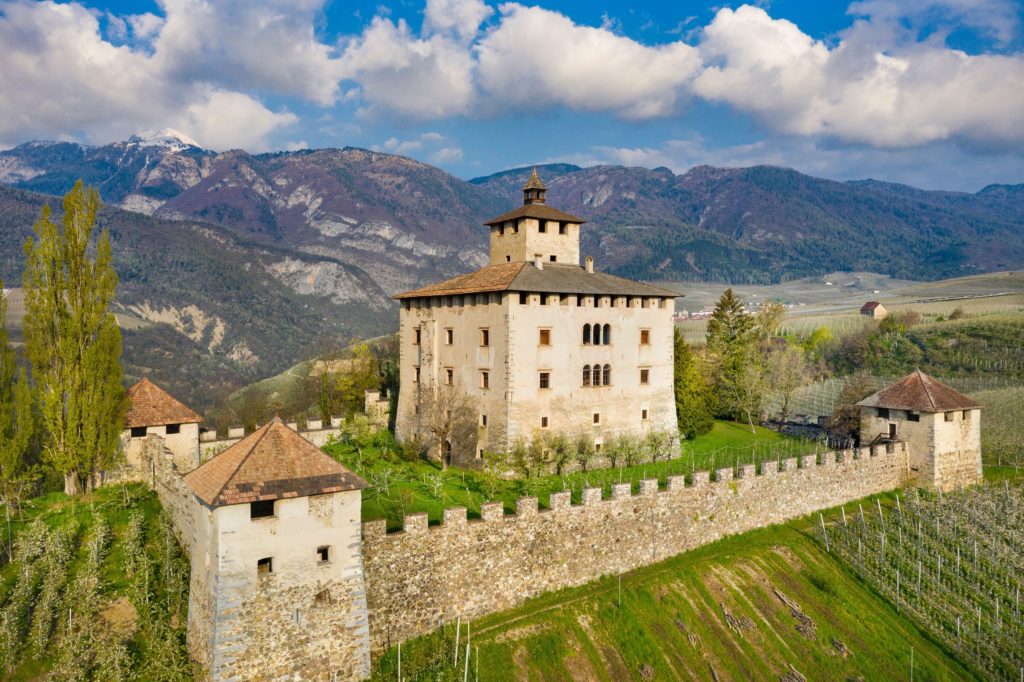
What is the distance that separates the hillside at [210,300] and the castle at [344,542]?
77.2 m

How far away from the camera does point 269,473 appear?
17.6m

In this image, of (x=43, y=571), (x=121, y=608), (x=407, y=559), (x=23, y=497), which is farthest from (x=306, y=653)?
(x=23, y=497)

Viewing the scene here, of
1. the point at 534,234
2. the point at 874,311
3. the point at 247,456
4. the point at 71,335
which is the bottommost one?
the point at 247,456

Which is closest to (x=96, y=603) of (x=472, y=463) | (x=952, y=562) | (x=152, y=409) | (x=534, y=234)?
(x=152, y=409)

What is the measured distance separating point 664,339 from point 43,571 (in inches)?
1206

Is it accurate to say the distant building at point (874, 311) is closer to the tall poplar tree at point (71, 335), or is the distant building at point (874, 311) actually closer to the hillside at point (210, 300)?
the hillside at point (210, 300)

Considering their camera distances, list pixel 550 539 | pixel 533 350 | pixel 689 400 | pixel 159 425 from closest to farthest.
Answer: pixel 550 539 < pixel 159 425 < pixel 533 350 < pixel 689 400

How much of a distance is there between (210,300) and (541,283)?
12561 centimetres

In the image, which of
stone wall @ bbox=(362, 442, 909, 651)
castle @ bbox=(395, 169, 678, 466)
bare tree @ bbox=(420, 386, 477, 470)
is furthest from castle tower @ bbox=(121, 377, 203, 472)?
stone wall @ bbox=(362, 442, 909, 651)

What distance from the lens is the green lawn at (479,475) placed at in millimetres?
26484

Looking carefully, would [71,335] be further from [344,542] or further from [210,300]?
[210,300]

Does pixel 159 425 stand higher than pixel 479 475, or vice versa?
pixel 159 425

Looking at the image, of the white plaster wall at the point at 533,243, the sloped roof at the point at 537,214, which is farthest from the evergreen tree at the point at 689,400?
the sloped roof at the point at 537,214

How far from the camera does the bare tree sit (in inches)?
1415
